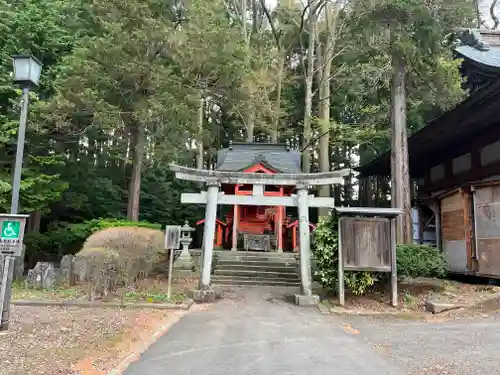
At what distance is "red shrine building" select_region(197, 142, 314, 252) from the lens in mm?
17125

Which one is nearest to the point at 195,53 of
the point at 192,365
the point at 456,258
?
the point at 456,258

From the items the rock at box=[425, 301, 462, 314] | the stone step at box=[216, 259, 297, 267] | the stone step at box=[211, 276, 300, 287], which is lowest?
the stone step at box=[211, 276, 300, 287]

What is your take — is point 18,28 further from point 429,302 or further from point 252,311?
point 429,302

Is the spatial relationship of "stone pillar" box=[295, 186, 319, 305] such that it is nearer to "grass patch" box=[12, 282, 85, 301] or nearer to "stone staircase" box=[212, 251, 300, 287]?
"stone staircase" box=[212, 251, 300, 287]

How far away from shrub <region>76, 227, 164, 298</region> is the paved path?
8.57ft

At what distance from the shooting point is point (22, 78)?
6.67 m

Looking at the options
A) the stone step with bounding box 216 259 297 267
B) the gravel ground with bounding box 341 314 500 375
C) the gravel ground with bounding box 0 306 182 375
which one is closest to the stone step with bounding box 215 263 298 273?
the stone step with bounding box 216 259 297 267

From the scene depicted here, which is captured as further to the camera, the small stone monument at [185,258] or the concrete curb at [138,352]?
the small stone monument at [185,258]

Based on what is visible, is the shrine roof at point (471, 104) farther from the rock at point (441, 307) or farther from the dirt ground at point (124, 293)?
the dirt ground at point (124, 293)

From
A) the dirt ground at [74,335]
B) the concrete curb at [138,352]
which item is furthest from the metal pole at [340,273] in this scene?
the concrete curb at [138,352]

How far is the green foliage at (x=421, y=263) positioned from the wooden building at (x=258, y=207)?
7721 millimetres

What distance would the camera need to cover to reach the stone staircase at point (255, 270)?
12.9m

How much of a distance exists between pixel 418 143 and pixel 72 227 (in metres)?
13.5

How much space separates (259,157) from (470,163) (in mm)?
8504
